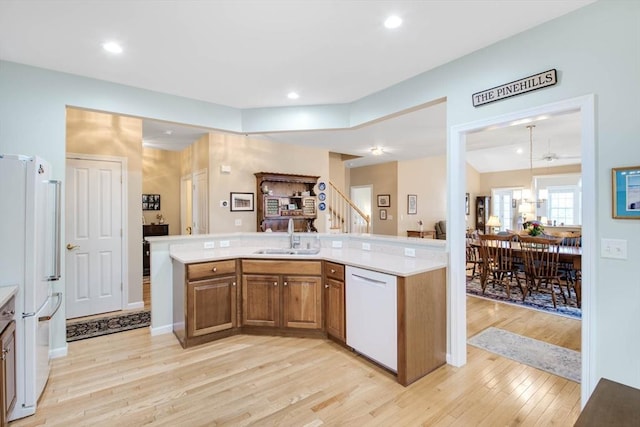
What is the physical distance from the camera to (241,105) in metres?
3.99

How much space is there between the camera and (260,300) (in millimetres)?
3365

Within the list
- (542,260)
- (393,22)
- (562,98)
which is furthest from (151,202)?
(542,260)

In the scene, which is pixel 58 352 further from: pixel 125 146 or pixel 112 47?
pixel 112 47

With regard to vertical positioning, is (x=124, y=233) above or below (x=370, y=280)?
above

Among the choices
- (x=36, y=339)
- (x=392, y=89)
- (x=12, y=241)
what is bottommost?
(x=36, y=339)

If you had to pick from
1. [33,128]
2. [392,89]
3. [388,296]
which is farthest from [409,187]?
[33,128]

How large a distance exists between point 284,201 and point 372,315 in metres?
3.35

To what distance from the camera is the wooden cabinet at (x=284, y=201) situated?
5.39 metres

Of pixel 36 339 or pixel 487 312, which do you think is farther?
pixel 487 312

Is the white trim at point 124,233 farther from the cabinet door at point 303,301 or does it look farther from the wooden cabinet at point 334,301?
the wooden cabinet at point 334,301

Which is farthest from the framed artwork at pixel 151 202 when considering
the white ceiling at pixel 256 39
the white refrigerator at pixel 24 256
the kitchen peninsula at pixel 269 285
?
the white refrigerator at pixel 24 256

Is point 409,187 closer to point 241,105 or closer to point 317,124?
point 317,124

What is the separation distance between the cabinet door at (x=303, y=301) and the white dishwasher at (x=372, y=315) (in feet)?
1.34

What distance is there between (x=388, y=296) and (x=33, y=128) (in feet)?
11.6
